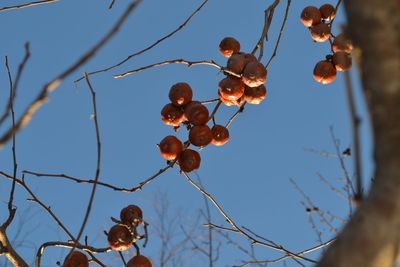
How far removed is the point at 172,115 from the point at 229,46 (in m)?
0.28

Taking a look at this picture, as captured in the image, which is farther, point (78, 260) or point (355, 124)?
point (78, 260)

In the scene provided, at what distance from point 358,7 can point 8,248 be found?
756 millimetres

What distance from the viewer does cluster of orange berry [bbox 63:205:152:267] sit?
3.26ft

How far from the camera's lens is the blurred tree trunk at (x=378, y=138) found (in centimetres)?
30

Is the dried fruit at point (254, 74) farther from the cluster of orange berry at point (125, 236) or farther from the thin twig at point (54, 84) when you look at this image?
the thin twig at point (54, 84)

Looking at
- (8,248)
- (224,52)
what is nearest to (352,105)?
(8,248)

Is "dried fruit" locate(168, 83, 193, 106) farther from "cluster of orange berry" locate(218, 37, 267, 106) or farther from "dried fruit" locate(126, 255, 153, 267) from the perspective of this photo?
"dried fruit" locate(126, 255, 153, 267)

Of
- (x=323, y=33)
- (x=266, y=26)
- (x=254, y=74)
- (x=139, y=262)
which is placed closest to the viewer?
Answer: (x=139, y=262)

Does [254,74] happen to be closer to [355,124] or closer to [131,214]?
[131,214]

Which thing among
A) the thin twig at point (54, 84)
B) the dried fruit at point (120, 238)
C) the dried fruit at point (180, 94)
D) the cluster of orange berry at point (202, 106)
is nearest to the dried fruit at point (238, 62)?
the cluster of orange berry at point (202, 106)

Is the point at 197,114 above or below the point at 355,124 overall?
above

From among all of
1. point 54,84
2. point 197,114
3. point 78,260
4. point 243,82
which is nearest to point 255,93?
point 243,82

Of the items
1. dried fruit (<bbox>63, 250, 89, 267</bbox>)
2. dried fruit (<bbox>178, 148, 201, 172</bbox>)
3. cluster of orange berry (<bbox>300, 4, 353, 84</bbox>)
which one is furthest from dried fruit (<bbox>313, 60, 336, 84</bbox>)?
dried fruit (<bbox>63, 250, 89, 267</bbox>)

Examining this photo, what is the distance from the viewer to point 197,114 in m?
1.26
